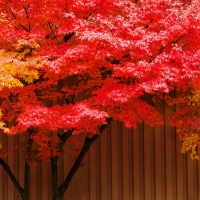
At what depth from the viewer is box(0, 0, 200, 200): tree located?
6.21 meters

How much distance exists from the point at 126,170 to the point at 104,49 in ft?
16.6

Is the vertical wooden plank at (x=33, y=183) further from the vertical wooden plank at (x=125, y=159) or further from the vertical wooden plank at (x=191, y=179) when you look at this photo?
the vertical wooden plank at (x=191, y=179)

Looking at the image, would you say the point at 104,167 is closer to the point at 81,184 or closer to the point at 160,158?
the point at 81,184

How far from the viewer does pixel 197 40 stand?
654cm

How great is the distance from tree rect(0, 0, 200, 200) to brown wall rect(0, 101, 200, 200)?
334 centimetres

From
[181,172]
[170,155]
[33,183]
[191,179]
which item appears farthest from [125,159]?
[33,183]

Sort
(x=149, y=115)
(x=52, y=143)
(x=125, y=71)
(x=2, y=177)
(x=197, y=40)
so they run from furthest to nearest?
(x=2, y=177) < (x=52, y=143) < (x=149, y=115) < (x=197, y=40) < (x=125, y=71)

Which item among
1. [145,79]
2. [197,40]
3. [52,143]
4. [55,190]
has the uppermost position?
[197,40]

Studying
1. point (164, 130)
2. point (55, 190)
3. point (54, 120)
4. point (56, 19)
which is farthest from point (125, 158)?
point (56, 19)

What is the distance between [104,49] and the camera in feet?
20.7

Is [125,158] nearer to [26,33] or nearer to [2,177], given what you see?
[2,177]

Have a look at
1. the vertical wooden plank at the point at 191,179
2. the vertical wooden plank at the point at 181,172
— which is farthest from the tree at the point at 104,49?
the vertical wooden plank at the point at 191,179

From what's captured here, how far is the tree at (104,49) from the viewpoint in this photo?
20.4ft

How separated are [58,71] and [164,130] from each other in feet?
16.6
